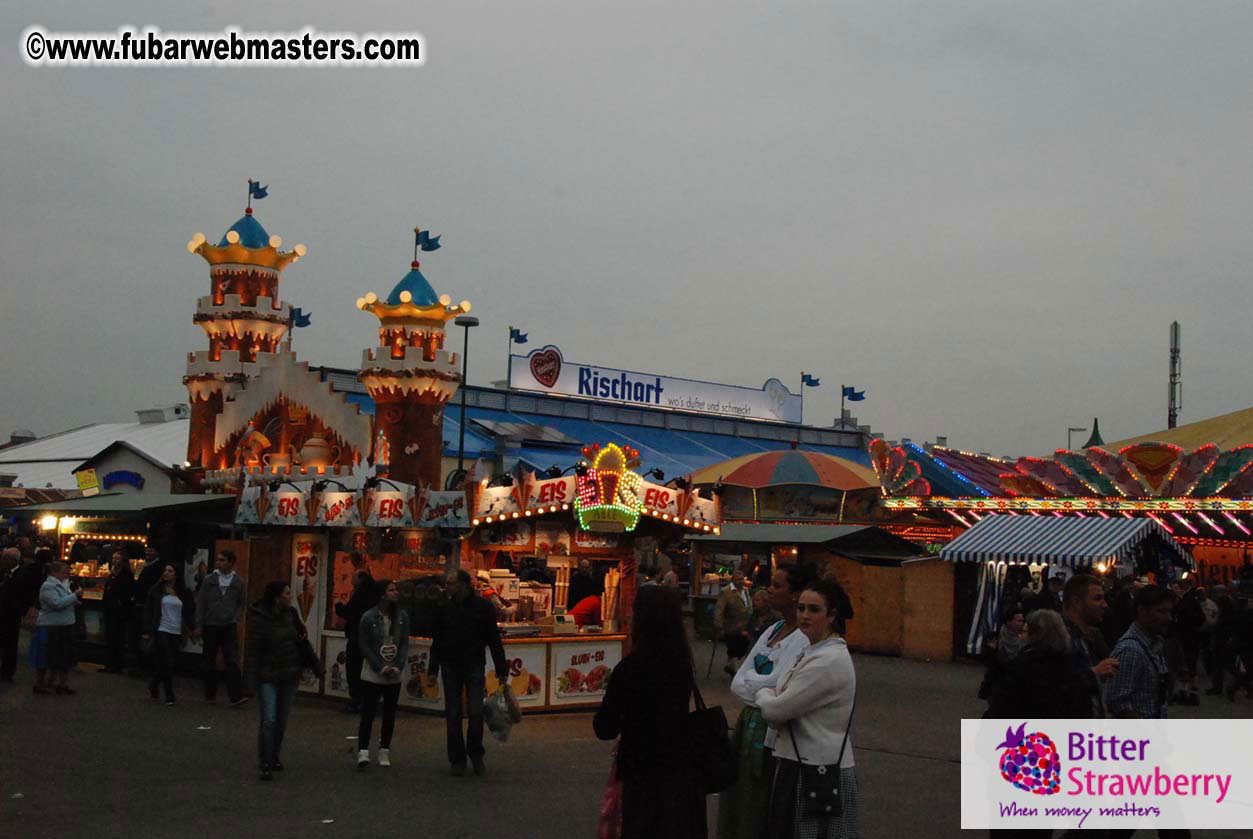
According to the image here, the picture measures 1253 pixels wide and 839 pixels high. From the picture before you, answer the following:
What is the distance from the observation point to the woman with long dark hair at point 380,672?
35.5 feet

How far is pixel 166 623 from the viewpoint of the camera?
15.4m

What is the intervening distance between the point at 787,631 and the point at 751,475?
3198 cm

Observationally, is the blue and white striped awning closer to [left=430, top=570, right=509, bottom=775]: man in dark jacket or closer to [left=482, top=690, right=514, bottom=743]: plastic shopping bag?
[left=430, top=570, right=509, bottom=775]: man in dark jacket

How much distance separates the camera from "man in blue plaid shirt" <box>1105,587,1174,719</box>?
7207 mm

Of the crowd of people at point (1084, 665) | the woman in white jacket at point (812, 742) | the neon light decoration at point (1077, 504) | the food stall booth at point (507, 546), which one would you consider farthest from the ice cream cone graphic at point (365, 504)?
the neon light decoration at point (1077, 504)

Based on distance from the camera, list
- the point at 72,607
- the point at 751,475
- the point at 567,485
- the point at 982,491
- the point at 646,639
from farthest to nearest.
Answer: the point at 751,475 < the point at 982,491 < the point at 567,485 < the point at 72,607 < the point at 646,639

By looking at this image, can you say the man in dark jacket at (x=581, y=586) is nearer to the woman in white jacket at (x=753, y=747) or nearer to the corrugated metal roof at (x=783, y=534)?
the corrugated metal roof at (x=783, y=534)

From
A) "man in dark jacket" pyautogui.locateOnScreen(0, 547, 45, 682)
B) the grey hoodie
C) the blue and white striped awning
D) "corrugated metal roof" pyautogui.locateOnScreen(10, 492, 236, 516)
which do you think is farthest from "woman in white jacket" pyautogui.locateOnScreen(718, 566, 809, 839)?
the blue and white striped awning

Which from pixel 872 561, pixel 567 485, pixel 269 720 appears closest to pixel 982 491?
pixel 872 561

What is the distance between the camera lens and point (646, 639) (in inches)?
217

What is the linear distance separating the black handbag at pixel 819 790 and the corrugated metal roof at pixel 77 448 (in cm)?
3650

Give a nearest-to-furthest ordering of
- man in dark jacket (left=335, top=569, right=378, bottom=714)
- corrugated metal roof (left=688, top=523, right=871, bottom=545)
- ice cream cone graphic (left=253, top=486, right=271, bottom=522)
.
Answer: man in dark jacket (left=335, top=569, right=378, bottom=714) < ice cream cone graphic (left=253, top=486, right=271, bottom=522) < corrugated metal roof (left=688, top=523, right=871, bottom=545)

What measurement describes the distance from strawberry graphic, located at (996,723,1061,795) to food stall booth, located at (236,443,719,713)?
25.5ft

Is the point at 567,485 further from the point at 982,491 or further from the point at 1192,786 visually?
the point at 982,491
